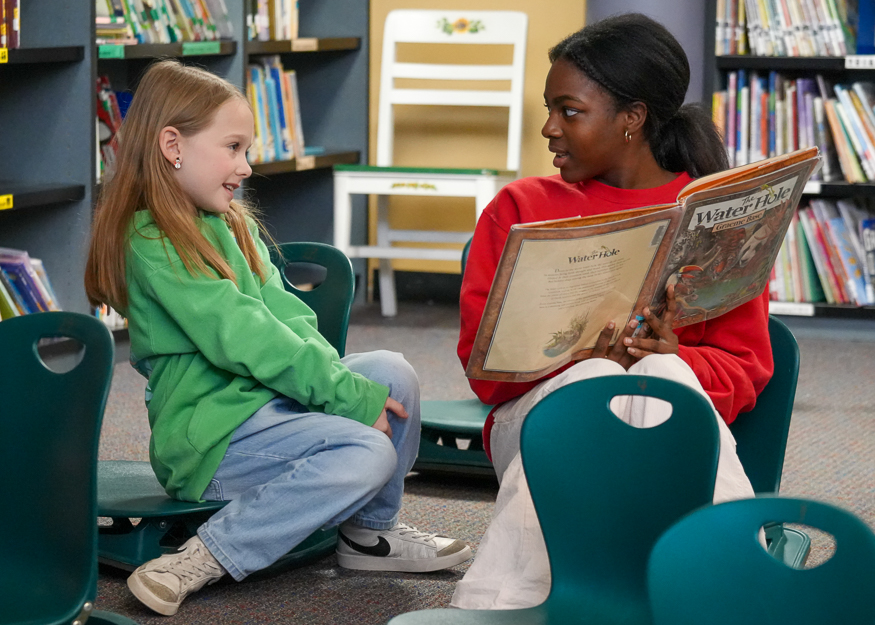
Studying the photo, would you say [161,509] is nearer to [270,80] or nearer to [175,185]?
[175,185]

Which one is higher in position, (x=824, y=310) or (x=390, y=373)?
(x=390, y=373)

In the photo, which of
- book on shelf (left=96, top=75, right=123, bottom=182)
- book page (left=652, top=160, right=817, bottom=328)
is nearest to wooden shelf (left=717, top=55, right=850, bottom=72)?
book on shelf (left=96, top=75, right=123, bottom=182)

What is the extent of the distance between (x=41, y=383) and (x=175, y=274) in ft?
1.06

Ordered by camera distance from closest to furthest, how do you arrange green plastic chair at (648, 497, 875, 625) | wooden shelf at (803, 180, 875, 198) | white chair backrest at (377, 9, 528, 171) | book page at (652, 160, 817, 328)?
green plastic chair at (648, 497, 875, 625) → book page at (652, 160, 817, 328) → wooden shelf at (803, 180, 875, 198) → white chair backrest at (377, 9, 528, 171)

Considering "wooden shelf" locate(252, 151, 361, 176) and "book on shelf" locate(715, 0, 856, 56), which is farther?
"wooden shelf" locate(252, 151, 361, 176)

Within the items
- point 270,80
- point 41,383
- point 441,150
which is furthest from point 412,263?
point 41,383

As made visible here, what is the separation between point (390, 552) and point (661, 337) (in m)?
0.56

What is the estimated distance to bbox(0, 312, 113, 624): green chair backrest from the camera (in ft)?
3.81

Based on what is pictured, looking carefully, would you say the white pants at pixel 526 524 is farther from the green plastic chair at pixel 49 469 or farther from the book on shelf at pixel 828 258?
the book on shelf at pixel 828 258

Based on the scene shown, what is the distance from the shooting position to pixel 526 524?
1.30 m

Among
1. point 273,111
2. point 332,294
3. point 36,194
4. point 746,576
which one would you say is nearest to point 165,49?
point 36,194

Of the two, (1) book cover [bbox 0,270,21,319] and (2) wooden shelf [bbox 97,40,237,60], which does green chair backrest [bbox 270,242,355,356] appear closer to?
(1) book cover [bbox 0,270,21,319]

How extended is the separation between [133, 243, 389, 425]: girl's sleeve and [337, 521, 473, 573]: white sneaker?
0.26 m

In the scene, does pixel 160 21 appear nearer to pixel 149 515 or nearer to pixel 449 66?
pixel 449 66
